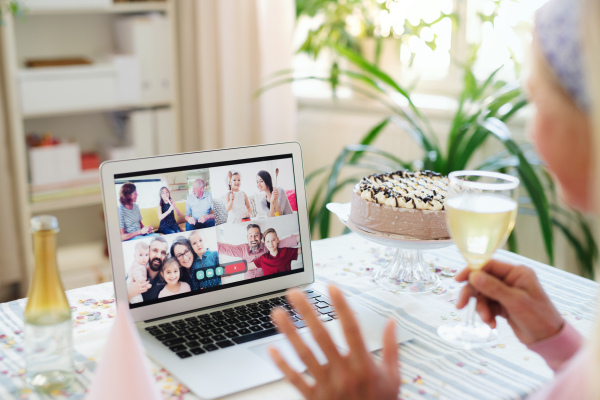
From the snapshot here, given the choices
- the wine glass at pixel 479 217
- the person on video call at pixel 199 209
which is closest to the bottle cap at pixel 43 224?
the person on video call at pixel 199 209

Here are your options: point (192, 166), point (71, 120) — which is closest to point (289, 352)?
point (192, 166)

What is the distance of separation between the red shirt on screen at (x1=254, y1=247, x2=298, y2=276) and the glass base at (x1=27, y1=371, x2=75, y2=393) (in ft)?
1.21

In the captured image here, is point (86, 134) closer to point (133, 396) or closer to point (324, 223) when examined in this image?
point (324, 223)

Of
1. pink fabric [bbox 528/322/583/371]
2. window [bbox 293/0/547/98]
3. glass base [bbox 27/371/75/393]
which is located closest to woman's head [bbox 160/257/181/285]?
glass base [bbox 27/371/75/393]

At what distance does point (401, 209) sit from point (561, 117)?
52 cm

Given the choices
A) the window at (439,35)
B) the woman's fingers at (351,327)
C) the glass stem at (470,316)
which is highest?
the window at (439,35)

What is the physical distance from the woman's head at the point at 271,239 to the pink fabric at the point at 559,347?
458 millimetres

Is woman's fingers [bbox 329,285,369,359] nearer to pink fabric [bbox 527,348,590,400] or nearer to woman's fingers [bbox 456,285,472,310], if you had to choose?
pink fabric [bbox 527,348,590,400]

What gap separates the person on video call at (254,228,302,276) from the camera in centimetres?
112

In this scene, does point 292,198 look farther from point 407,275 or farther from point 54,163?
point 54,163

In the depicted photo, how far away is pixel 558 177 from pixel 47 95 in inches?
84.4

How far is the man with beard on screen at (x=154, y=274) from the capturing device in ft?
3.31

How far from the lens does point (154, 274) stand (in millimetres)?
1017

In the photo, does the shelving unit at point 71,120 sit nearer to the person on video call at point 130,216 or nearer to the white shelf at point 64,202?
the white shelf at point 64,202
